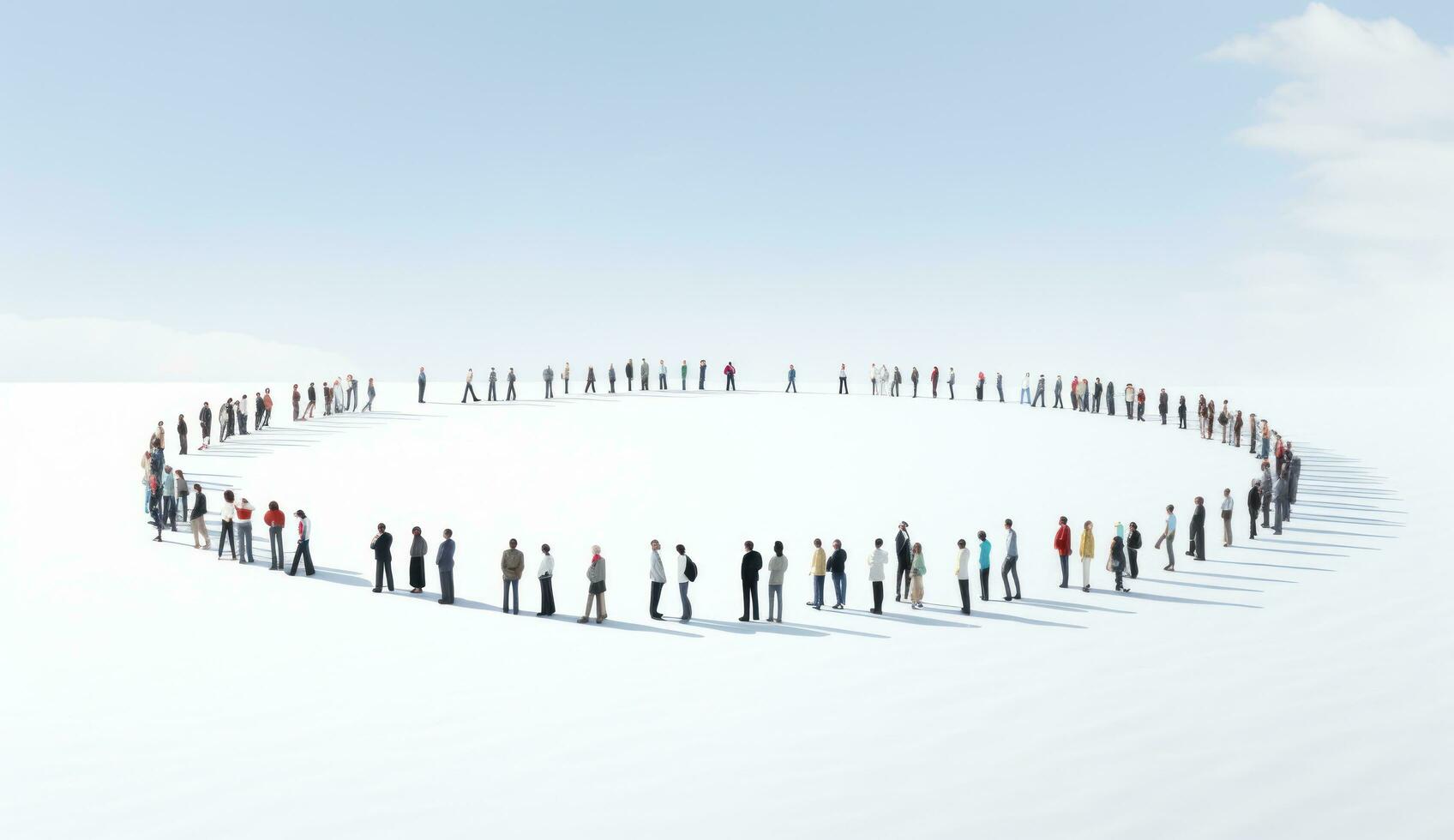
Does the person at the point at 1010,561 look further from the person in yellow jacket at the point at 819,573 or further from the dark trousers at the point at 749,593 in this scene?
the dark trousers at the point at 749,593

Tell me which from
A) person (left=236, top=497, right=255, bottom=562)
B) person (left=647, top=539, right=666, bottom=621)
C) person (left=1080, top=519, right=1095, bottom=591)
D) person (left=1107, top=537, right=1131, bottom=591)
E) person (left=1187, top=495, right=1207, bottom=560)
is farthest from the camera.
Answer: person (left=1187, top=495, right=1207, bottom=560)

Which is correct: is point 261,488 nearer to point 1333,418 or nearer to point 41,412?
point 41,412

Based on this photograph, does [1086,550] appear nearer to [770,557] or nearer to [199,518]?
[770,557]

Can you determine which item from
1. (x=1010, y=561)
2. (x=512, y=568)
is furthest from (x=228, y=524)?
(x=1010, y=561)

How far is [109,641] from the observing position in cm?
1419

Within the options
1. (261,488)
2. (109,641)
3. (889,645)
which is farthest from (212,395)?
(889,645)

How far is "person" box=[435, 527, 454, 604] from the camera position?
16.4 m

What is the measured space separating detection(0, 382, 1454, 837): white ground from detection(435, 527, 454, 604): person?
1.29ft

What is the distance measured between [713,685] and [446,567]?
617 centimetres

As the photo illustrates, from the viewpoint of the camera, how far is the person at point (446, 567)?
1636 cm

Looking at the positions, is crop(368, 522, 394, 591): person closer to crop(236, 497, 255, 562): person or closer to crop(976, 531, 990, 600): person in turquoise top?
crop(236, 497, 255, 562): person

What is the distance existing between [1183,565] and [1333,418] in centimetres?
4692

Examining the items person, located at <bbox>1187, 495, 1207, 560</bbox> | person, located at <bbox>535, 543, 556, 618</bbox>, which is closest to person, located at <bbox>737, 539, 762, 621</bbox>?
person, located at <bbox>535, 543, 556, 618</bbox>

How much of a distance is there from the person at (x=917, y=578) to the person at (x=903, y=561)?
0.23 meters
